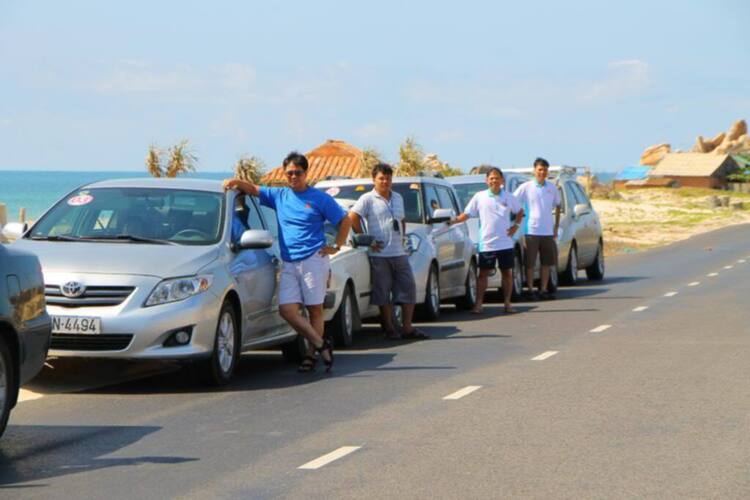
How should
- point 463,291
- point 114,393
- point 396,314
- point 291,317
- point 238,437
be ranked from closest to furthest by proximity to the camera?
point 238,437
point 114,393
point 291,317
point 396,314
point 463,291

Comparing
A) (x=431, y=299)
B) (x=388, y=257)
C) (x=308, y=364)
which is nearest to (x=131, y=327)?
(x=308, y=364)

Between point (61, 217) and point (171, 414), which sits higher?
point (61, 217)

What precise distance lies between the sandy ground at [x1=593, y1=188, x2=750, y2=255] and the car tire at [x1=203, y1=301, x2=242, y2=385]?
27580 mm

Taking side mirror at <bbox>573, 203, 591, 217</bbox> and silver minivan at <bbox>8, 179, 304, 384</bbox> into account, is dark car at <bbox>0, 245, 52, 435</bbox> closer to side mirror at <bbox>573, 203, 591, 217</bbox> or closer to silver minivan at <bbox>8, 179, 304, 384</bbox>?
silver minivan at <bbox>8, 179, 304, 384</bbox>

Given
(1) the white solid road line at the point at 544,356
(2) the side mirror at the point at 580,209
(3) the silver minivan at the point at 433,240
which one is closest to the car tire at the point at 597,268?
(2) the side mirror at the point at 580,209

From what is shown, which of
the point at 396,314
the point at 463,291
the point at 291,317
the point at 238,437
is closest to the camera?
the point at 238,437

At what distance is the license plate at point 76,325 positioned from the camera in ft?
37.3

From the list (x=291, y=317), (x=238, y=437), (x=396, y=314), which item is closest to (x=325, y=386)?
(x=291, y=317)

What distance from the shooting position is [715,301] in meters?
20.9

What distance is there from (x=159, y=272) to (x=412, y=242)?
684 cm

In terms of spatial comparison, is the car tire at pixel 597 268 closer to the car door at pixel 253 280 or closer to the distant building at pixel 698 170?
the car door at pixel 253 280

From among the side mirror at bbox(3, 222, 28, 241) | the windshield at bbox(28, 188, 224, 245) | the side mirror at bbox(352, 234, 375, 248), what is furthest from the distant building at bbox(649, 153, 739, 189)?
the side mirror at bbox(3, 222, 28, 241)

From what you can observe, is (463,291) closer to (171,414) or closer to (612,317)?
(612,317)

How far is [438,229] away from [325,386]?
7236 mm
